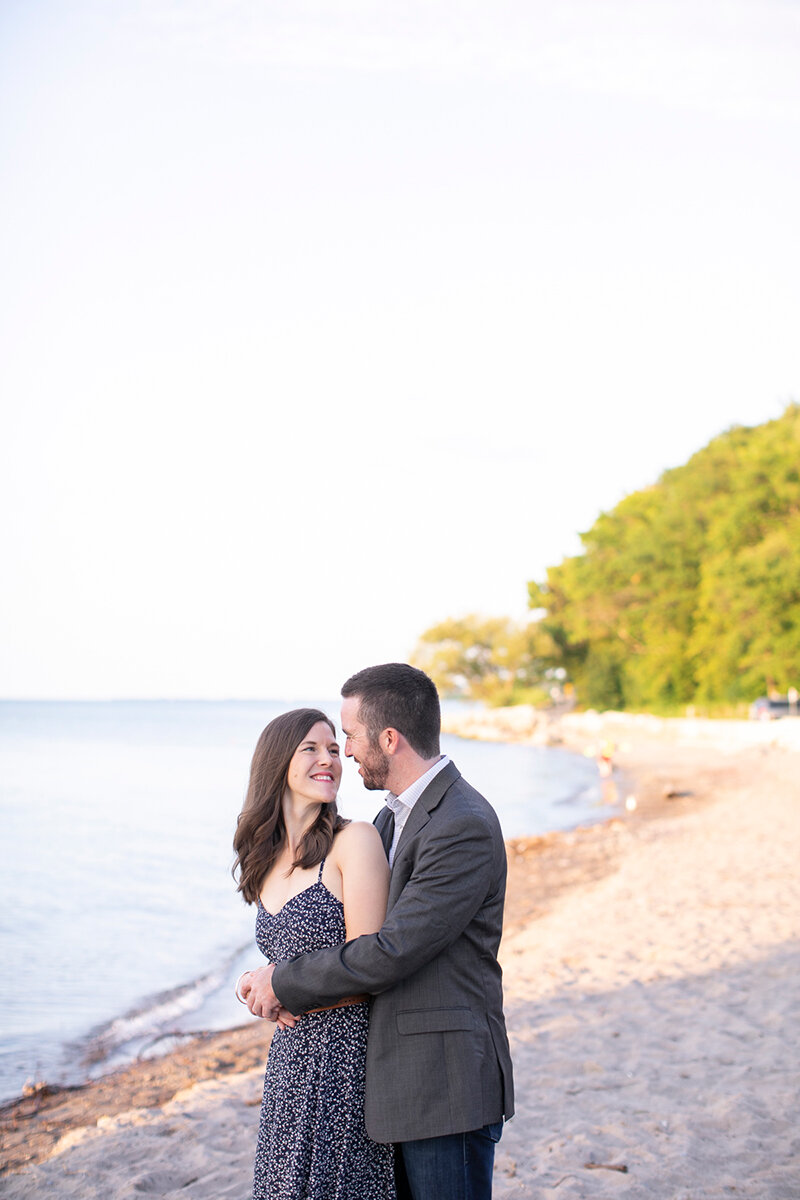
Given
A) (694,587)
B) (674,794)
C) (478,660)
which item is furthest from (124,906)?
(478,660)

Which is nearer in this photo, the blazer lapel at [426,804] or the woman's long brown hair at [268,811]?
the blazer lapel at [426,804]

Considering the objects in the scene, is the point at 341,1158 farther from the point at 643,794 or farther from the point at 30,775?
the point at 30,775

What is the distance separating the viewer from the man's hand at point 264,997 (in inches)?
94.9

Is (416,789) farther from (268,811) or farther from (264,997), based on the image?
(264,997)

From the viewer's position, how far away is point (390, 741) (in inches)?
98.0

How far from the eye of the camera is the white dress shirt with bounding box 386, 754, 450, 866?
2496 millimetres

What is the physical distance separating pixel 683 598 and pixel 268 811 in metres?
51.3

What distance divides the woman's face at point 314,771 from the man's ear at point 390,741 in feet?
0.97

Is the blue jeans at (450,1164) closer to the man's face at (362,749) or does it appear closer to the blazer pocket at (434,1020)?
the blazer pocket at (434,1020)

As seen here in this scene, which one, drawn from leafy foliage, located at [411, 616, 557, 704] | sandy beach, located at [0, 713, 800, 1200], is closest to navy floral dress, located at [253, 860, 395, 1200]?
sandy beach, located at [0, 713, 800, 1200]

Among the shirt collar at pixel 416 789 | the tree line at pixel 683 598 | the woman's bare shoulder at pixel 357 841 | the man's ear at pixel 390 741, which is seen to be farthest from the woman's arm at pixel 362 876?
the tree line at pixel 683 598

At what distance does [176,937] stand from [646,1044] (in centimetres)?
736

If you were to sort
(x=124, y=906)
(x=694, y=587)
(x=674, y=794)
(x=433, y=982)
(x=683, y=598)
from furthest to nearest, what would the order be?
(x=694, y=587)
(x=683, y=598)
(x=674, y=794)
(x=124, y=906)
(x=433, y=982)

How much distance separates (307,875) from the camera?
2.61 metres
